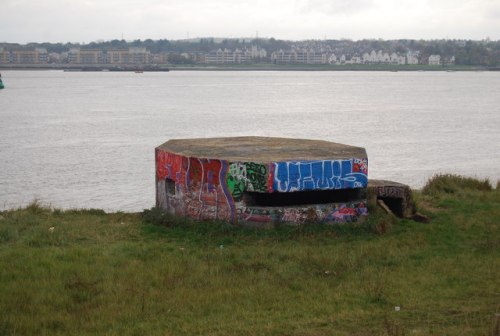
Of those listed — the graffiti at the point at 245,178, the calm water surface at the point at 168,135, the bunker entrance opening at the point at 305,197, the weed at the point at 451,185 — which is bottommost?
the calm water surface at the point at 168,135

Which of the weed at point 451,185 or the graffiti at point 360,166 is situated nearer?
the graffiti at point 360,166

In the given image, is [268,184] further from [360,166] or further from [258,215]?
[360,166]

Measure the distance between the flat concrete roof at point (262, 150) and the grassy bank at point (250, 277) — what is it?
120cm

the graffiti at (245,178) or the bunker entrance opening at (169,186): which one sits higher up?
the graffiti at (245,178)

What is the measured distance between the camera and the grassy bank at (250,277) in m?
7.83

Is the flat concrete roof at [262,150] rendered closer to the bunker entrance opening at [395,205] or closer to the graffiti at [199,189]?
the graffiti at [199,189]

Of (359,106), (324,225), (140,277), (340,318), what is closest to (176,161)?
(324,225)

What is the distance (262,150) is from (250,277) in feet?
15.4

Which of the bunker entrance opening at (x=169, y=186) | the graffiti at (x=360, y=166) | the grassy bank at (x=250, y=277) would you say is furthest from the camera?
the bunker entrance opening at (x=169, y=186)

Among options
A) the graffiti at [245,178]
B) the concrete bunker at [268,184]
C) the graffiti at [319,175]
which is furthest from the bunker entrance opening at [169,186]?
the graffiti at [319,175]

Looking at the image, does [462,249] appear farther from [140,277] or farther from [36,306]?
[36,306]

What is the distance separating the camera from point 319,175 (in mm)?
12531

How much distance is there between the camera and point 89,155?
33.3 meters

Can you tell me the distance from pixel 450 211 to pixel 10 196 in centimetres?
1371
